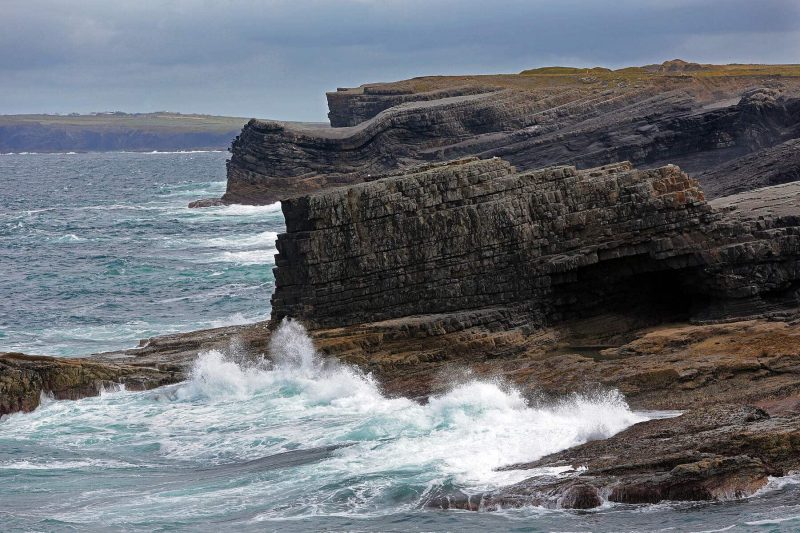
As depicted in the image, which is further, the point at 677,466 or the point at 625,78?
the point at 625,78

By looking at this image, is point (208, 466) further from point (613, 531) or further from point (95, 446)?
point (613, 531)

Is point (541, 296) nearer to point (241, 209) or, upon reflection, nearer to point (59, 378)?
point (59, 378)

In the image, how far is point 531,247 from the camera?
2988cm

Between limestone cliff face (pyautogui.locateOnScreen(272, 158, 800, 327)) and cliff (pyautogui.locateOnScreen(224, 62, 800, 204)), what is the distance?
35568 mm

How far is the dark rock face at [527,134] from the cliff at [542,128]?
0.09m

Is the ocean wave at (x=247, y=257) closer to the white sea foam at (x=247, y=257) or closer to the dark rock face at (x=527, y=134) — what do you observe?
the white sea foam at (x=247, y=257)

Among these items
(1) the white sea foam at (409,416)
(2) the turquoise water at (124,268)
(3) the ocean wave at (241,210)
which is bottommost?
(1) the white sea foam at (409,416)

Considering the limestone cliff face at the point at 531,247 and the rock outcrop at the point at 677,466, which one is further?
the limestone cliff face at the point at 531,247

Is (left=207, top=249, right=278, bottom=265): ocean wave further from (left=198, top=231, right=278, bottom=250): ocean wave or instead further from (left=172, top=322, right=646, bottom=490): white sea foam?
(left=172, top=322, right=646, bottom=490): white sea foam

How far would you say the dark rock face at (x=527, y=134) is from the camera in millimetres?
70812

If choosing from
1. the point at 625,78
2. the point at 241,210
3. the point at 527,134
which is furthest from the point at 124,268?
the point at 625,78

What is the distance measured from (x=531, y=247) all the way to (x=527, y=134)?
55.5 meters

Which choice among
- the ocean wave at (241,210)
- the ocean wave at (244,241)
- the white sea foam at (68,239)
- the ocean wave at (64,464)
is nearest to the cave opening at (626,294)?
the ocean wave at (64,464)

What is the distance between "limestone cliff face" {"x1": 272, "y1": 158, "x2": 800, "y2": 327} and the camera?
28594 mm
